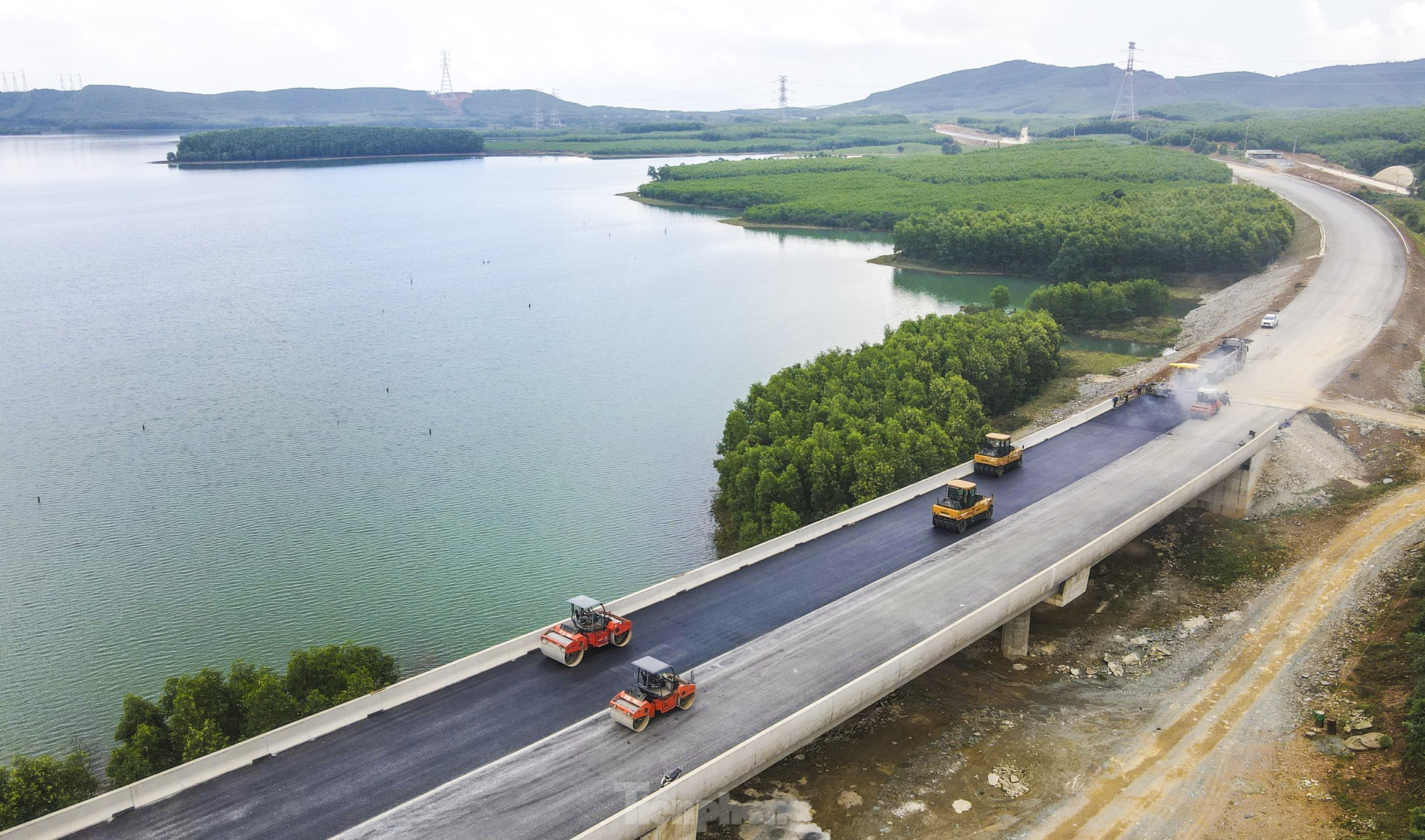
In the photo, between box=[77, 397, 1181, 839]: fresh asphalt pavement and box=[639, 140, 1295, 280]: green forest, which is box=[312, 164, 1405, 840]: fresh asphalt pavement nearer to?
box=[77, 397, 1181, 839]: fresh asphalt pavement

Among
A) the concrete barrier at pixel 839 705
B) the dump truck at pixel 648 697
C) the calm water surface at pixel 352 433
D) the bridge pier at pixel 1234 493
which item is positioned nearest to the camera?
the concrete barrier at pixel 839 705

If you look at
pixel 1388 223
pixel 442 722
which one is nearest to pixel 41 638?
pixel 442 722

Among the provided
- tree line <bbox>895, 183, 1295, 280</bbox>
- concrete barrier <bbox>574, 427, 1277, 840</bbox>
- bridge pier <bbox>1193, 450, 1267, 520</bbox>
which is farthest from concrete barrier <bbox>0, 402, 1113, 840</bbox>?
tree line <bbox>895, 183, 1295, 280</bbox>

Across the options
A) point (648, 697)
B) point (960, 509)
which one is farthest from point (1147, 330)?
point (648, 697)

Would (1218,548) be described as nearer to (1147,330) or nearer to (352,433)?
(1147,330)

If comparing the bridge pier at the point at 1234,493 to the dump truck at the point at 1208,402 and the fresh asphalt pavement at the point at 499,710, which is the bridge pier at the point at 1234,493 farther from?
the fresh asphalt pavement at the point at 499,710

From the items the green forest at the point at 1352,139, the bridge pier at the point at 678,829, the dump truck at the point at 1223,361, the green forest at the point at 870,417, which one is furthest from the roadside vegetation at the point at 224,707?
the green forest at the point at 1352,139
